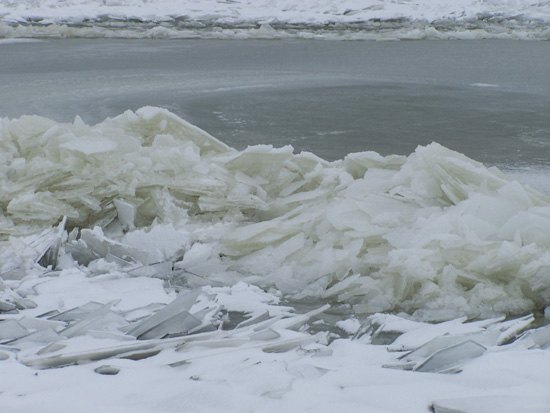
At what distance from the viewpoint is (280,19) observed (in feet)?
54.9

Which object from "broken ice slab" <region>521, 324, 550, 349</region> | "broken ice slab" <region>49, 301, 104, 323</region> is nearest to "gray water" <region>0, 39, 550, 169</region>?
"broken ice slab" <region>521, 324, 550, 349</region>

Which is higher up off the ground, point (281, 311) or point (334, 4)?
point (334, 4)

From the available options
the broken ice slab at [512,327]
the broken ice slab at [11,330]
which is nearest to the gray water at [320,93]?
the broken ice slab at [512,327]

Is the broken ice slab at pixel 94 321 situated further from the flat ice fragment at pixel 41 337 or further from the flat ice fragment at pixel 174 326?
the flat ice fragment at pixel 174 326

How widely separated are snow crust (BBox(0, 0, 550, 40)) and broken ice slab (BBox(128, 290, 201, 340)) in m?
12.5

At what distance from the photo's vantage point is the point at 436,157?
275 centimetres

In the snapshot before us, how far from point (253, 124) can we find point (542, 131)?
1984mm

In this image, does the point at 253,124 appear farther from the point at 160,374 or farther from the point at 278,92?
the point at 160,374

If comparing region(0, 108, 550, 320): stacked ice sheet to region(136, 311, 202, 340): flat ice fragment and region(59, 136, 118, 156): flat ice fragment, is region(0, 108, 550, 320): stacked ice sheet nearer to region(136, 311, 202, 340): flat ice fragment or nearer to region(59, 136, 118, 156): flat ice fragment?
region(59, 136, 118, 156): flat ice fragment

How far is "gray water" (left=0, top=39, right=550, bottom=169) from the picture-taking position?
4762mm

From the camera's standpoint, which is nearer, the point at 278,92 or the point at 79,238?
the point at 79,238

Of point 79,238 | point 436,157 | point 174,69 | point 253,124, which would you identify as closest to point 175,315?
point 79,238

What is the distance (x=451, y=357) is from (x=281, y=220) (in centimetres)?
122

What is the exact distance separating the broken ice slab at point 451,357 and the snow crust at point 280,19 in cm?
1270
